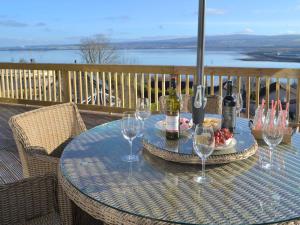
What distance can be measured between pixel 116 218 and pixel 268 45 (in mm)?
6018

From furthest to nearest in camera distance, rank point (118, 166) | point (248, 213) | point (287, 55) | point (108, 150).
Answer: point (287, 55) < point (108, 150) < point (118, 166) < point (248, 213)

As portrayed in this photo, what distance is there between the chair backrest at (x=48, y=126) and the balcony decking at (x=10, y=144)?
1214 mm

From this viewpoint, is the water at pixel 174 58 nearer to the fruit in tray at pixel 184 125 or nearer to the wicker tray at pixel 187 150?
the fruit in tray at pixel 184 125

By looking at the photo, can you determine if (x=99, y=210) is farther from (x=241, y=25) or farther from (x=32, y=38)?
(x=32, y=38)

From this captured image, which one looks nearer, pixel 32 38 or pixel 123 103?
pixel 123 103

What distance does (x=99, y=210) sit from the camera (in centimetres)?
128

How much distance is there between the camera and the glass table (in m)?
1.20

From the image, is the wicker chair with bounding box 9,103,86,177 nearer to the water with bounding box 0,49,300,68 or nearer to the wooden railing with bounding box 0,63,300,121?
the water with bounding box 0,49,300,68

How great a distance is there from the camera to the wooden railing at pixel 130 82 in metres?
5.10

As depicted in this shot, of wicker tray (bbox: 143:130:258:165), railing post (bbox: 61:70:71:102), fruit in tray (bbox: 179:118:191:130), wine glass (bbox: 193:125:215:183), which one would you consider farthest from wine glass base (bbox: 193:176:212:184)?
railing post (bbox: 61:70:71:102)

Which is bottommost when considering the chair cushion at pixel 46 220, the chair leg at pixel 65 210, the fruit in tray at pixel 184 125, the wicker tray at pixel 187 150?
the chair cushion at pixel 46 220

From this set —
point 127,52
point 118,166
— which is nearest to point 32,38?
point 127,52

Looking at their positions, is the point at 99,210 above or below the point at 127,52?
below

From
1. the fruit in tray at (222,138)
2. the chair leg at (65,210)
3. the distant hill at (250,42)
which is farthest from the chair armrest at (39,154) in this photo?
the distant hill at (250,42)
